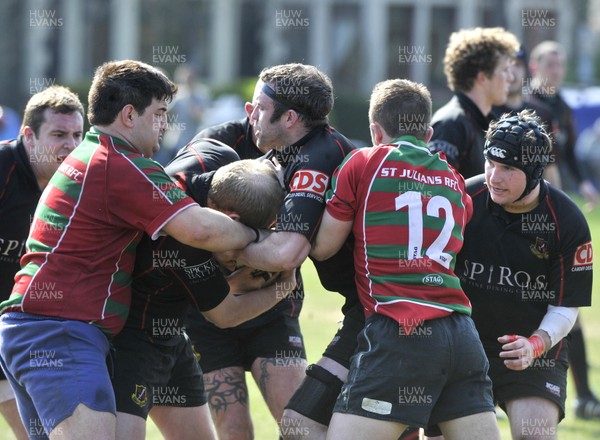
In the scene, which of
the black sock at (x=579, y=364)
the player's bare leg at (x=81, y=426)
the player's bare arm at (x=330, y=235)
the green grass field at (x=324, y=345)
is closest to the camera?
the player's bare leg at (x=81, y=426)

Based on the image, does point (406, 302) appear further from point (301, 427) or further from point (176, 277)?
point (176, 277)

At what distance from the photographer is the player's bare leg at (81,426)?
4.11m

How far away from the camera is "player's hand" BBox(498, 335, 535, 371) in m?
4.64

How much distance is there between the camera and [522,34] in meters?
35.2

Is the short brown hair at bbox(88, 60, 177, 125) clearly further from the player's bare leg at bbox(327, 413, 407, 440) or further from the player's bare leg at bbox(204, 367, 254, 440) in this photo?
the player's bare leg at bbox(204, 367, 254, 440)

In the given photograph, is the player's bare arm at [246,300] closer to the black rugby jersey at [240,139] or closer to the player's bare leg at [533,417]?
the black rugby jersey at [240,139]

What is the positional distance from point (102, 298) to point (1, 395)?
4.98ft

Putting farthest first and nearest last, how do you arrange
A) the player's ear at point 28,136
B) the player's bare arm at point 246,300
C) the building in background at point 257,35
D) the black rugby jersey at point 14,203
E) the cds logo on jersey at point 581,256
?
the building in background at point 257,35
the player's ear at point 28,136
the black rugby jersey at point 14,203
the cds logo on jersey at point 581,256
the player's bare arm at point 246,300

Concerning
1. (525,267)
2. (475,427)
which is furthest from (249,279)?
(525,267)

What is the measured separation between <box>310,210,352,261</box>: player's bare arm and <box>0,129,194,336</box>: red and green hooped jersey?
60cm

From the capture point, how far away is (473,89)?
6.89m

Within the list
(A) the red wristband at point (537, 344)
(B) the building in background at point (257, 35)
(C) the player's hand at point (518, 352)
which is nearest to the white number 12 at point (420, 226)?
(C) the player's hand at point (518, 352)

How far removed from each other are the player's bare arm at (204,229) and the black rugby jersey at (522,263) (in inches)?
54.0

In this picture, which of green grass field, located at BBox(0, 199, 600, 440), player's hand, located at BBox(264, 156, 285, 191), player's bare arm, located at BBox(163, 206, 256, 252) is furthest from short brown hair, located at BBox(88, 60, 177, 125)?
green grass field, located at BBox(0, 199, 600, 440)
